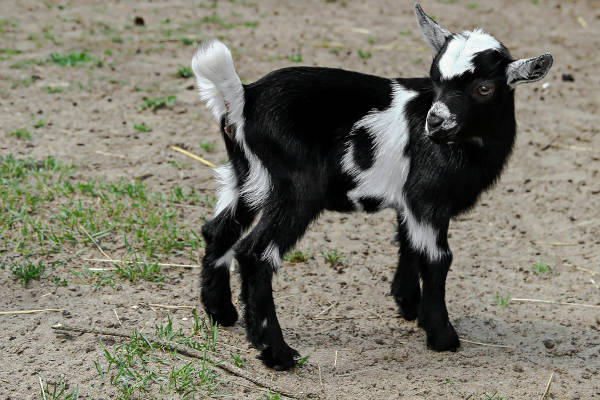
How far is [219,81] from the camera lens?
3654 millimetres

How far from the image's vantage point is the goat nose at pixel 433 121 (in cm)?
354

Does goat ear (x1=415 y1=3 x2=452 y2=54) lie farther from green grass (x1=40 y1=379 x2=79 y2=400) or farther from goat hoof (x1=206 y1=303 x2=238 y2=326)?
green grass (x1=40 y1=379 x2=79 y2=400)

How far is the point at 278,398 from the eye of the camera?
3.45 metres

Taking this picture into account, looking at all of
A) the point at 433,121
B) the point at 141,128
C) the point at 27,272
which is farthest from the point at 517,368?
the point at 141,128

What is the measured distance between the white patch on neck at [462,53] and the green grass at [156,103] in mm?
3799

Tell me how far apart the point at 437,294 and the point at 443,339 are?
254 millimetres

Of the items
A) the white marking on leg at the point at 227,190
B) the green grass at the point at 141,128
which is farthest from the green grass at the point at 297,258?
the green grass at the point at 141,128

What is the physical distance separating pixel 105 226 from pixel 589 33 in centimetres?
715

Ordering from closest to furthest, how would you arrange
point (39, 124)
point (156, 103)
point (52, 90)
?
point (39, 124)
point (156, 103)
point (52, 90)

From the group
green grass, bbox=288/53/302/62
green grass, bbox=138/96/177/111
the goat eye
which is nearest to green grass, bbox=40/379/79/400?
the goat eye

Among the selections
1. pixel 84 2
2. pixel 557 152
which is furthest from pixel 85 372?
pixel 84 2

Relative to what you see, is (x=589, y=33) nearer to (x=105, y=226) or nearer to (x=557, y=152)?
(x=557, y=152)

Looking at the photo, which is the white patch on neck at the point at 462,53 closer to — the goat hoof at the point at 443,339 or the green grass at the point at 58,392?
the goat hoof at the point at 443,339

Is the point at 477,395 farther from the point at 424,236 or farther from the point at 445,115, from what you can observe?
the point at 445,115
